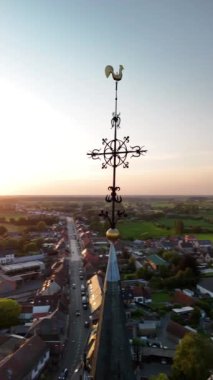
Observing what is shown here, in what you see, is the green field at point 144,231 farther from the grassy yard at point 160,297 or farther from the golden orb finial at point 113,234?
the golden orb finial at point 113,234

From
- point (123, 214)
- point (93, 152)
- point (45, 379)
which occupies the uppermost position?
point (93, 152)

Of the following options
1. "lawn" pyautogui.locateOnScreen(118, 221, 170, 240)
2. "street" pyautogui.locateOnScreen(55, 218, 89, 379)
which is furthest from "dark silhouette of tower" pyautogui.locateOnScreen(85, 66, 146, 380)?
"lawn" pyautogui.locateOnScreen(118, 221, 170, 240)

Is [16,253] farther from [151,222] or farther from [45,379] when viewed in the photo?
[151,222]

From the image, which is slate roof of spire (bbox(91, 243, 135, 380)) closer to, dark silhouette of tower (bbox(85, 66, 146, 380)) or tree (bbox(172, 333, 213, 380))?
dark silhouette of tower (bbox(85, 66, 146, 380))

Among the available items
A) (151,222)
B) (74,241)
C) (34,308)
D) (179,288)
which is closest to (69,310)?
(34,308)

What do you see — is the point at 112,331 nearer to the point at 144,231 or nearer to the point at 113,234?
the point at 113,234

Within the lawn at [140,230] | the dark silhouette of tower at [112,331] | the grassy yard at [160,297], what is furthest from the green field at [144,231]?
the dark silhouette of tower at [112,331]
